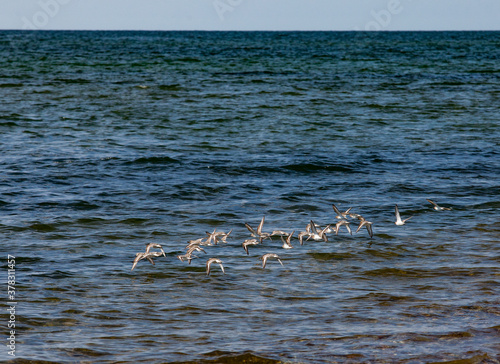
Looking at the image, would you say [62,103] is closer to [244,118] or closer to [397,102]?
[244,118]

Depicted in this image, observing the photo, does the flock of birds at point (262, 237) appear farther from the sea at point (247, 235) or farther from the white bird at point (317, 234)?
the sea at point (247, 235)

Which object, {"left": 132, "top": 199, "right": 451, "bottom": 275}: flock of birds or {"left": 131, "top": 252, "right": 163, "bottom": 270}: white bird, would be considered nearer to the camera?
{"left": 131, "top": 252, "right": 163, "bottom": 270}: white bird

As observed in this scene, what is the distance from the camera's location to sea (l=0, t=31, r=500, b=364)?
30.7 feet

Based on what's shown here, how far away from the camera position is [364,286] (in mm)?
11445

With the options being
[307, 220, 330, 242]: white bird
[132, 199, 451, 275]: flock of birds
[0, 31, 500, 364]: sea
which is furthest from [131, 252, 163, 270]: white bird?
[307, 220, 330, 242]: white bird

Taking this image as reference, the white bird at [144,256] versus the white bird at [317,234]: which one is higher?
the white bird at [317,234]

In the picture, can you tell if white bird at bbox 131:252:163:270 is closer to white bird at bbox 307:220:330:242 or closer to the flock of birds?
the flock of birds

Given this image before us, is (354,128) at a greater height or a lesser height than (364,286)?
greater

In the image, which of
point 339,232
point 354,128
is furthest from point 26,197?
point 354,128

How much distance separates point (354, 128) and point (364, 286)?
60.0 feet

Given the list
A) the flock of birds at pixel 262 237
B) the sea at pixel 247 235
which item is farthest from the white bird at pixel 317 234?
the sea at pixel 247 235

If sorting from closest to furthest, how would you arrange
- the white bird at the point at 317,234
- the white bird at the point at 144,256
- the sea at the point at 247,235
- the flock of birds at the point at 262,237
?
the sea at the point at 247,235
the white bird at the point at 144,256
the flock of birds at the point at 262,237
the white bird at the point at 317,234

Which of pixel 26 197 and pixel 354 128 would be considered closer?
pixel 26 197

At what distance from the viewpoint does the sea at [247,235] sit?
9359 mm
